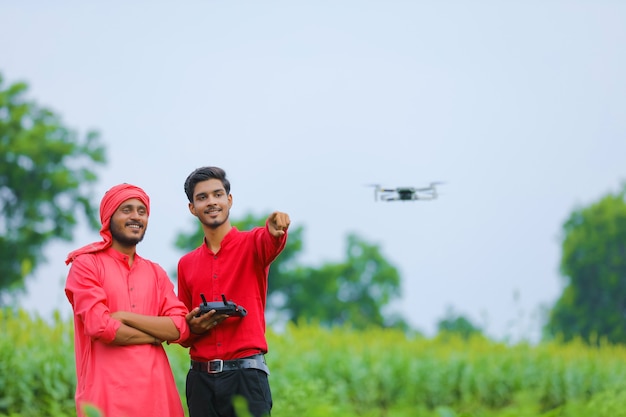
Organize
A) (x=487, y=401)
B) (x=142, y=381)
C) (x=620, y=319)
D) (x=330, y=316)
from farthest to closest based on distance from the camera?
(x=330, y=316)
(x=620, y=319)
(x=487, y=401)
(x=142, y=381)

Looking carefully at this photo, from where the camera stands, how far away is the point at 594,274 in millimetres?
29047

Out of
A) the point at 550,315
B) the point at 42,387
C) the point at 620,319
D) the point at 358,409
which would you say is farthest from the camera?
the point at 550,315

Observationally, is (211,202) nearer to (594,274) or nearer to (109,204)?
(109,204)

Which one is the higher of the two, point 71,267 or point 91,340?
point 71,267

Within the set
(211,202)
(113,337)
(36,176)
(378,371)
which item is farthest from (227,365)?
(36,176)

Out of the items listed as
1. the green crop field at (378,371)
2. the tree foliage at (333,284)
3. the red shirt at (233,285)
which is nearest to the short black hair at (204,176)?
the red shirt at (233,285)

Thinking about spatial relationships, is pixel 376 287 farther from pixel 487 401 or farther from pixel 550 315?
pixel 487 401

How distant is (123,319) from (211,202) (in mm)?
685

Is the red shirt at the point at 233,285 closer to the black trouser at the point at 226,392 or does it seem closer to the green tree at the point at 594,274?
the black trouser at the point at 226,392

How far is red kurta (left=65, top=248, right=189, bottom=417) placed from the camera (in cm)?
344

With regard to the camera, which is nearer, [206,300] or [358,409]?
[206,300]

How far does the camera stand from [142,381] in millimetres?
3490

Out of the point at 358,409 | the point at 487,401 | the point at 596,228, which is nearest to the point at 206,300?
the point at 358,409

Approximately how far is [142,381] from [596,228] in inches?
1117
